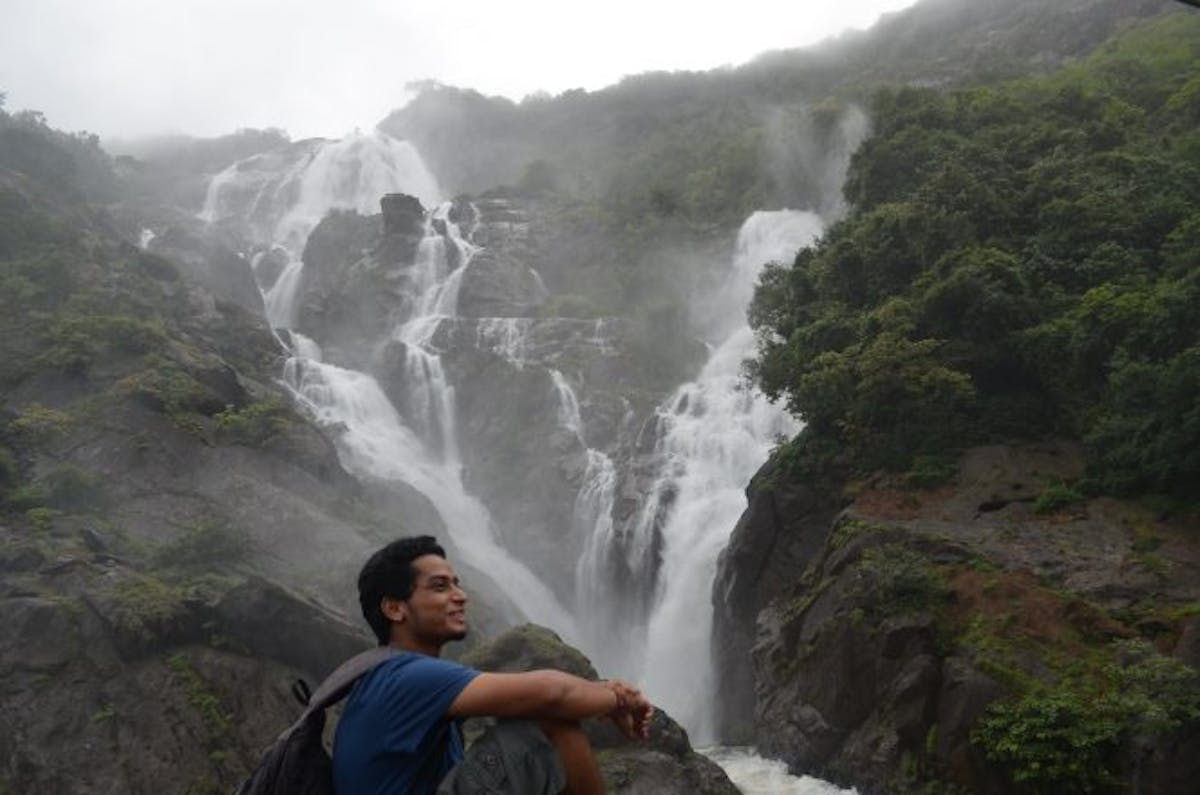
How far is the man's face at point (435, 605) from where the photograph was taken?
3125mm

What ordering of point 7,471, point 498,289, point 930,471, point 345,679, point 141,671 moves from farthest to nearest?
point 498,289 < point 7,471 < point 930,471 < point 141,671 < point 345,679

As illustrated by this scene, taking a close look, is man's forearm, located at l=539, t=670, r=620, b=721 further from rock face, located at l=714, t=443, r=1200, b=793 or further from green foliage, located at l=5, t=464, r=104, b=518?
green foliage, located at l=5, t=464, r=104, b=518

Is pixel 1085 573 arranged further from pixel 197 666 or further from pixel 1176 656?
pixel 197 666

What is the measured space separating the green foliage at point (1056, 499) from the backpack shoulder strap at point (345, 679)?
1631 centimetres

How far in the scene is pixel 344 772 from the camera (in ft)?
8.94

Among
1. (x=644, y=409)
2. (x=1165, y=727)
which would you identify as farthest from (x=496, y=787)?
(x=644, y=409)

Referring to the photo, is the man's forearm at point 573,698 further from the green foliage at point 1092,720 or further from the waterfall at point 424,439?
the waterfall at point 424,439

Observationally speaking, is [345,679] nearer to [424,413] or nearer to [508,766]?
[508,766]

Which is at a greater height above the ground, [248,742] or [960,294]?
[960,294]

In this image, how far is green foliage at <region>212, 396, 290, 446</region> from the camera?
95.8ft

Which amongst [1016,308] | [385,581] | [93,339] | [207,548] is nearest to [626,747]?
[207,548]

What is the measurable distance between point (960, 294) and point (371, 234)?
4331cm

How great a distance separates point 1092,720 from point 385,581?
12.0m

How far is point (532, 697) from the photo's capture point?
2615 millimetres
